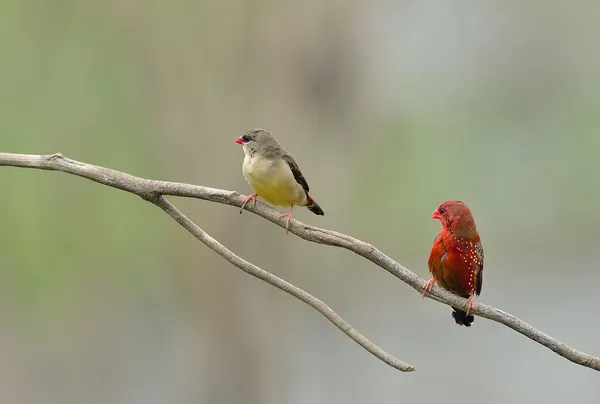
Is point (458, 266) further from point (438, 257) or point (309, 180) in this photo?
point (309, 180)

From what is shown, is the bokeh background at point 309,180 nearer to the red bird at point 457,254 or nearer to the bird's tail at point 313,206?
the bird's tail at point 313,206

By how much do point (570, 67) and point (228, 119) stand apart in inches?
114

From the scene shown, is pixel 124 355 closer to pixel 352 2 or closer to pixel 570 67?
pixel 352 2

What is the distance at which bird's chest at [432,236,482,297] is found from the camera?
278 cm

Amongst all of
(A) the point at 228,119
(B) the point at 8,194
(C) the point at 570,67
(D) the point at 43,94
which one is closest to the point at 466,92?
(C) the point at 570,67

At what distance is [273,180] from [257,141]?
220mm

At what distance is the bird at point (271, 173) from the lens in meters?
2.82

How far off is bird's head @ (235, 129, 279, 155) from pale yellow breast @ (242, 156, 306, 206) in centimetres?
7

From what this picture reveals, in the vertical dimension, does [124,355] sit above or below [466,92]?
below

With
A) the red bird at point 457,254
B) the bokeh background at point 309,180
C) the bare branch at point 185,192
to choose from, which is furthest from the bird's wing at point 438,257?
the bokeh background at point 309,180

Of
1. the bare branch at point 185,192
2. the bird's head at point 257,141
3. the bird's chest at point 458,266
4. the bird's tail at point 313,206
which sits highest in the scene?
the bird's head at point 257,141

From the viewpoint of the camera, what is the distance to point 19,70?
6.06 metres

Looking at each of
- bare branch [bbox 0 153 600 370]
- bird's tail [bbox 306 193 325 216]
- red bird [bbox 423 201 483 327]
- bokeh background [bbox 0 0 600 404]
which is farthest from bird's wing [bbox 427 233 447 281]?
bokeh background [bbox 0 0 600 404]

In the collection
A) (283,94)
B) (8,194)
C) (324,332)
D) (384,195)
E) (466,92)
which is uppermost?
(466,92)
